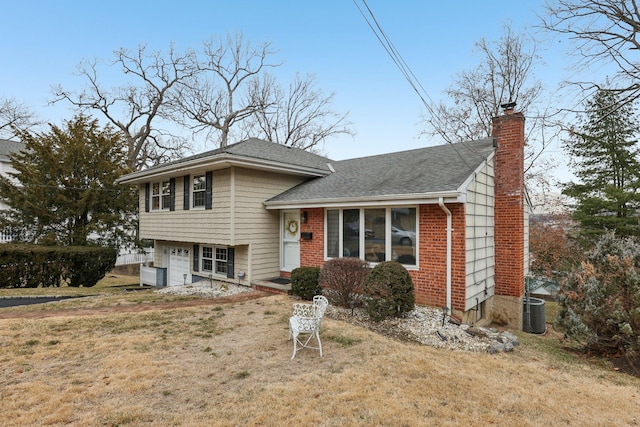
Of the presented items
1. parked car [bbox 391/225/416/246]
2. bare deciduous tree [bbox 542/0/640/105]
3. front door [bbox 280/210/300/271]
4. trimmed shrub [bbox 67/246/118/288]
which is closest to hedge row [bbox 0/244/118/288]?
trimmed shrub [bbox 67/246/118/288]

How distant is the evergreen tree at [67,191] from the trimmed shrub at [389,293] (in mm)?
15193

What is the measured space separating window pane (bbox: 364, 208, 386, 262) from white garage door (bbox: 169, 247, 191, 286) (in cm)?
750

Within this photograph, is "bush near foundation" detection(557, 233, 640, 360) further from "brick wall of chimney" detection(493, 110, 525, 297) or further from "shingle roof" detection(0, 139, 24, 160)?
"shingle roof" detection(0, 139, 24, 160)

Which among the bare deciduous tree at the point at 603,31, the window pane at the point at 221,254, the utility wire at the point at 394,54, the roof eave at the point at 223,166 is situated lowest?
the window pane at the point at 221,254

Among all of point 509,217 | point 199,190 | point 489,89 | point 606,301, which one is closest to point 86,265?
point 199,190

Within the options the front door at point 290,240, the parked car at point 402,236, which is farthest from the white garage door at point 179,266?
the parked car at point 402,236

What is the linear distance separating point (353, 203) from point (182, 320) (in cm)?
486

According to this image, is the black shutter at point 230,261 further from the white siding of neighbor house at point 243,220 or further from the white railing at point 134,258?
the white railing at point 134,258

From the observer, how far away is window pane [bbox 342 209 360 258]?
918cm

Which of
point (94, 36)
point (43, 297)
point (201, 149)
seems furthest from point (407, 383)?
point (201, 149)

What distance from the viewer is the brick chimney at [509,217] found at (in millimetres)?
9227

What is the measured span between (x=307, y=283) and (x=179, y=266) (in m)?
7.28

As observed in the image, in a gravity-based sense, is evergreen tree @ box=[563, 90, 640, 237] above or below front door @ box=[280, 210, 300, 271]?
above

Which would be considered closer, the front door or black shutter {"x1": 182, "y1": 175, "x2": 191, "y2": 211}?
the front door
